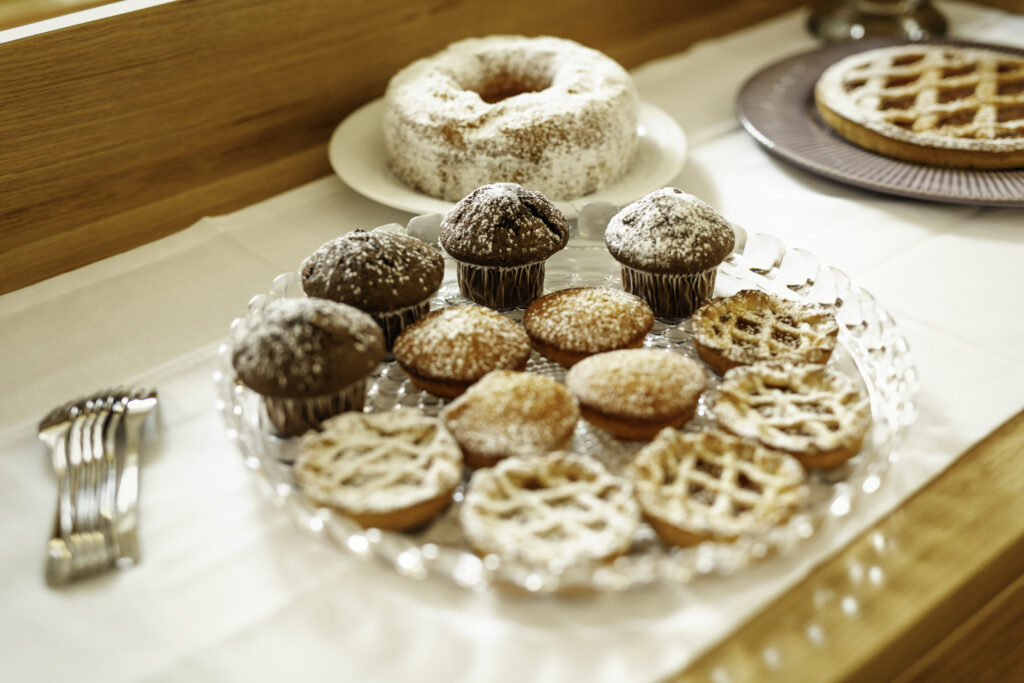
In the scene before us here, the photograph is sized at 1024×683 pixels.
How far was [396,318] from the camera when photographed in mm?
1093

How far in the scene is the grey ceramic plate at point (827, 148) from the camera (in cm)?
140

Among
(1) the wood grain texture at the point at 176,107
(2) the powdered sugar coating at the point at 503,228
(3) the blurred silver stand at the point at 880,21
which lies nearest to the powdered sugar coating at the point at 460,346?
(2) the powdered sugar coating at the point at 503,228

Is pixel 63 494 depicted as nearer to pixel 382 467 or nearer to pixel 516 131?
pixel 382 467

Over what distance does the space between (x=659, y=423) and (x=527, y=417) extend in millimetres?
138

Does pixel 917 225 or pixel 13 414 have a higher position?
pixel 13 414

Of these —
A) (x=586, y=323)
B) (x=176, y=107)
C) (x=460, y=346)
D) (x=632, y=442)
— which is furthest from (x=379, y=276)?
(x=176, y=107)

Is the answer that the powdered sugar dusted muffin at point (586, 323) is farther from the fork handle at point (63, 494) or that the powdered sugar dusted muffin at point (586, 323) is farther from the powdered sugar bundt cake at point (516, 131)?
the fork handle at point (63, 494)

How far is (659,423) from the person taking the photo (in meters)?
0.93

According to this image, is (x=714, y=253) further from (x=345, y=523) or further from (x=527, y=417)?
(x=345, y=523)

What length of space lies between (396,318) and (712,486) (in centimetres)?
44

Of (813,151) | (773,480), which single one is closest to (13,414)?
(773,480)

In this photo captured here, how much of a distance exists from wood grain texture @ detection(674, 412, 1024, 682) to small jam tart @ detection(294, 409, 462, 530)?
26 centimetres

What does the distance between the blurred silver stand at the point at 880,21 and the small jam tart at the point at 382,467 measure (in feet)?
5.05

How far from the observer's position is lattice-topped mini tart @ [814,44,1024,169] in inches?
57.3
